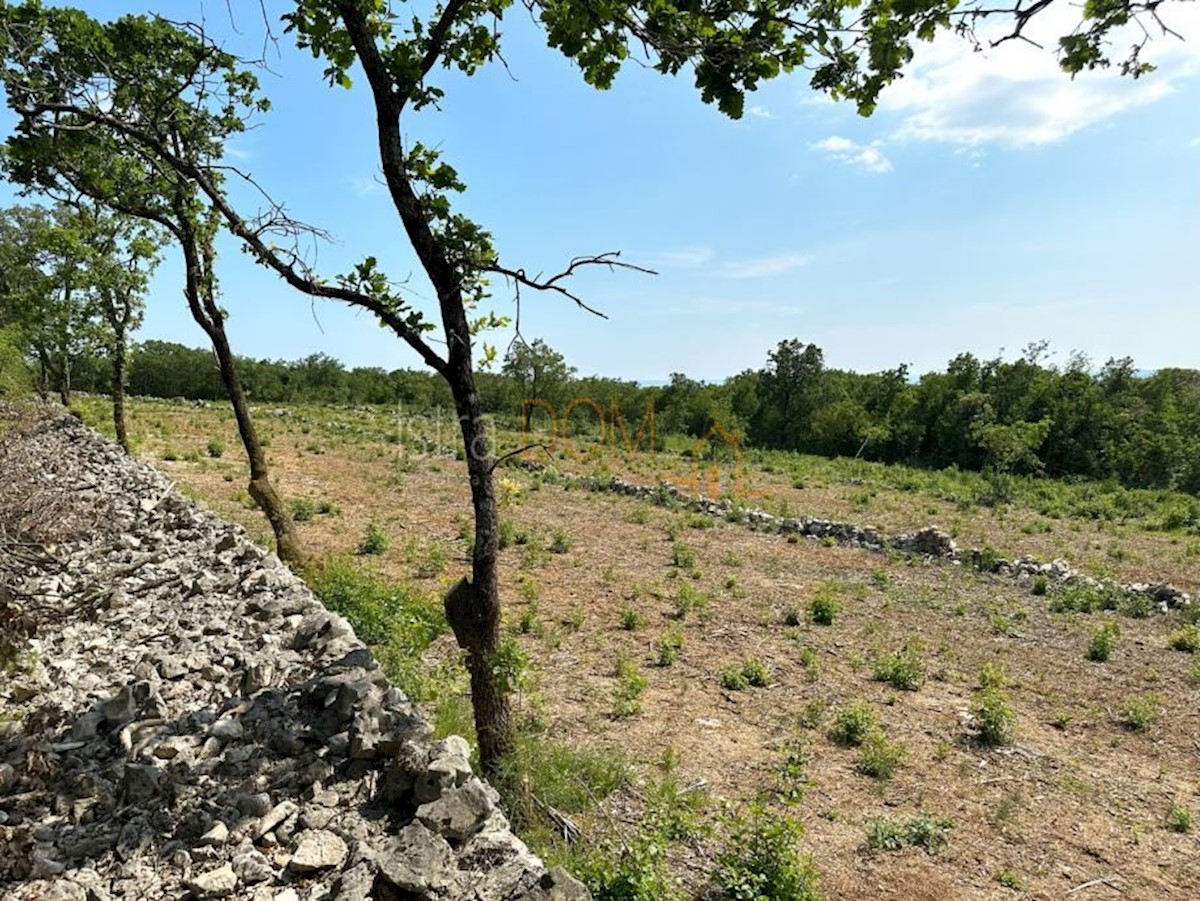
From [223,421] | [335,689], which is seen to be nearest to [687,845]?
[335,689]

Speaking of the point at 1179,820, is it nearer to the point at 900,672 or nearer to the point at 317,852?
the point at 900,672

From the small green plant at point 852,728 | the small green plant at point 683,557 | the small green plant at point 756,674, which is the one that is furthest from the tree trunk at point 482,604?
the small green plant at point 683,557

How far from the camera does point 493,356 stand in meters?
3.72

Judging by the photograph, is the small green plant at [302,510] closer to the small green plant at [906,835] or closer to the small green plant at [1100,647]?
the small green plant at [906,835]

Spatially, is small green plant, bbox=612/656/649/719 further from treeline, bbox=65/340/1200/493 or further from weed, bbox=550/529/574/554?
treeline, bbox=65/340/1200/493

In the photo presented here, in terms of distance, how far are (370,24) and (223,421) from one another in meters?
29.4

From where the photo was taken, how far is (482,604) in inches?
160

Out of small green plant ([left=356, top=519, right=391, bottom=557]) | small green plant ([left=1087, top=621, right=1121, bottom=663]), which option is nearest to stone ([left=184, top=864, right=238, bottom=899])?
small green plant ([left=356, top=519, right=391, bottom=557])

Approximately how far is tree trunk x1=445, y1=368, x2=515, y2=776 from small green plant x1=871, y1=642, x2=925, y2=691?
5.11m

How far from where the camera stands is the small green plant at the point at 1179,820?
17.1 ft

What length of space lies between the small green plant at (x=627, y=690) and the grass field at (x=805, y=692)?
3 cm

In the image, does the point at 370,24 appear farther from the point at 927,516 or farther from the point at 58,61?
the point at 927,516

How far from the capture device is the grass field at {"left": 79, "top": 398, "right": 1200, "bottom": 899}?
4516 millimetres

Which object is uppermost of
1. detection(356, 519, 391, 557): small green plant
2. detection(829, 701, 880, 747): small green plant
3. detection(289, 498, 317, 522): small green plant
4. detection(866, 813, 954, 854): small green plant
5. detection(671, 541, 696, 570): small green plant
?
detection(289, 498, 317, 522): small green plant
